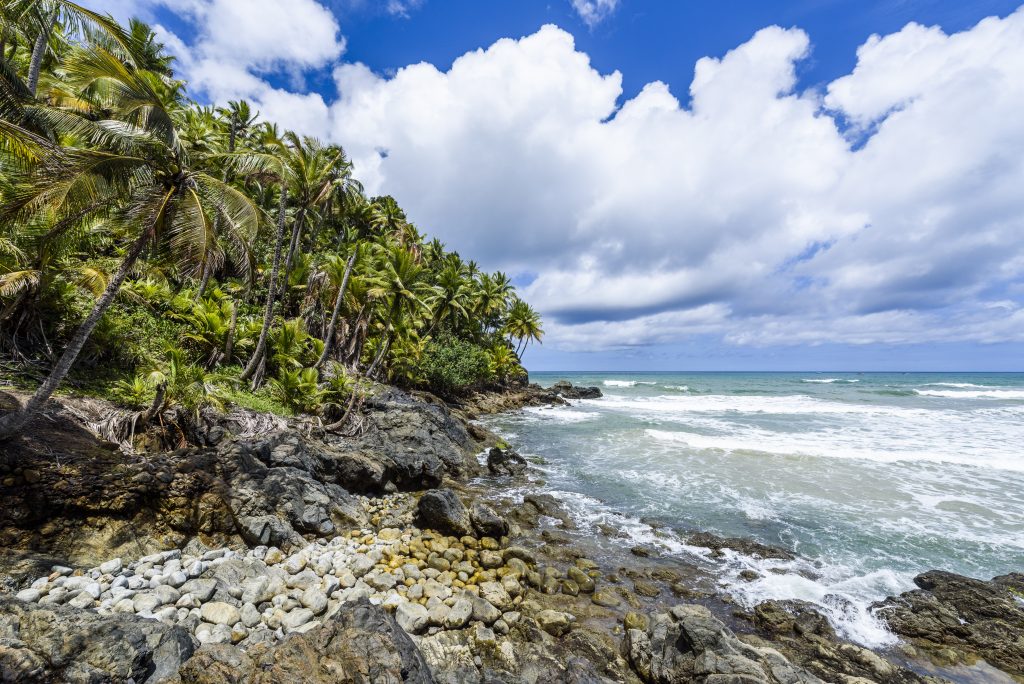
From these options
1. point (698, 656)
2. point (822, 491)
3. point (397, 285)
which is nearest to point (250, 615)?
point (698, 656)

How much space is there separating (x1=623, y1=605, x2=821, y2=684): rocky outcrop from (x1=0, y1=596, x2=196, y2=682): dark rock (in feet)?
17.6

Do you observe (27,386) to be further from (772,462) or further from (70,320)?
(772,462)

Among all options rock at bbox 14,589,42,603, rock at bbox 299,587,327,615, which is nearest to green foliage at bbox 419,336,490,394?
rock at bbox 299,587,327,615

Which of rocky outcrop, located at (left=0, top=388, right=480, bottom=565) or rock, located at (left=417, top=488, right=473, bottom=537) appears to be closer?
rocky outcrop, located at (left=0, top=388, right=480, bottom=565)

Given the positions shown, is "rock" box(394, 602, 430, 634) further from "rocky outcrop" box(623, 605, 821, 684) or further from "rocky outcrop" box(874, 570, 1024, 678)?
"rocky outcrop" box(874, 570, 1024, 678)

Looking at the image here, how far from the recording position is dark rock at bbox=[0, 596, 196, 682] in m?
3.15

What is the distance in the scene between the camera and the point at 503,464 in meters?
14.7

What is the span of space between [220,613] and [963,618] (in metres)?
11.6

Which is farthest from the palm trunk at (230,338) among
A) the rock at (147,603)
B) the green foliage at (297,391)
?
the rock at (147,603)

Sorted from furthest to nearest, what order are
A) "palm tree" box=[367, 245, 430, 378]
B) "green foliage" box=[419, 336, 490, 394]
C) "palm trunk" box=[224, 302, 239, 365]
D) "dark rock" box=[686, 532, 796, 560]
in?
"green foliage" box=[419, 336, 490, 394] → "palm tree" box=[367, 245, 430, 378] → "palm trunk" box=[224, 302, 239, 365] → "dark rock" box=[686, 532, 796, 560]

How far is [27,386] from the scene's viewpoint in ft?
26.0

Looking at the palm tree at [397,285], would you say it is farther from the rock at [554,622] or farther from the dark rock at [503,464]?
the rock at [554,622]

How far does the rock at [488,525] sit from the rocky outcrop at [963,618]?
6.96 meters

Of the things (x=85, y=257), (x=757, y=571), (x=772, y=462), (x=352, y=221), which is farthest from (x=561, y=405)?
(x=85, y=257)
